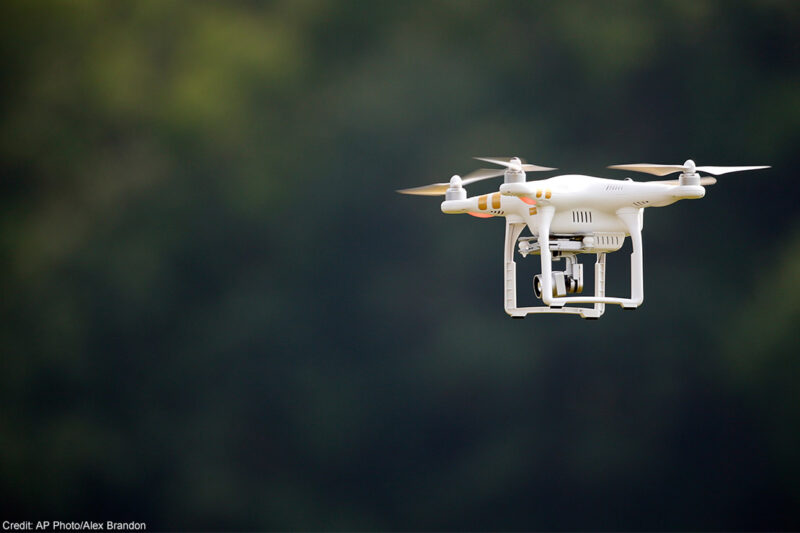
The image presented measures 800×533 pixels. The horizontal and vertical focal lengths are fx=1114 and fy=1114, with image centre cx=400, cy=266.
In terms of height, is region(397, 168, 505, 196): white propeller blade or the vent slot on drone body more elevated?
region(397, 168, 505, 196): white propeller blade

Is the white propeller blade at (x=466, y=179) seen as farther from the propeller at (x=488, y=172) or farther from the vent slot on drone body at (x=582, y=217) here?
the vent slot on drone body at (x=582, y=217)

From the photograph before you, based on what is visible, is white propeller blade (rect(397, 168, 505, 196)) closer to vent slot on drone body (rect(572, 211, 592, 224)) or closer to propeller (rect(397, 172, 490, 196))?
propeller (rect(397, 172, 490, 196))

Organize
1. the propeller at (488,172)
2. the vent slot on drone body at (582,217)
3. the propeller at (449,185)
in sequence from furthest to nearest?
the propeller at (449,185) < the vent slot on drone body at (582,217) < the propeller at (488,172)

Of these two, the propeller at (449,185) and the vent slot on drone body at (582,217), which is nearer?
the vent slot on drone body at (582,217)

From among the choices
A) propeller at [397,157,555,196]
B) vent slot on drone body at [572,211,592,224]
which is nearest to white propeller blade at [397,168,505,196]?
propeller at [397,157,555,196]

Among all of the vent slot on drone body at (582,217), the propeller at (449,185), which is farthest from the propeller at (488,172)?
the vent slot on drone body at (582,217)

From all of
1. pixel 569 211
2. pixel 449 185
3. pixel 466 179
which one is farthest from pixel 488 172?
pixel 569 211

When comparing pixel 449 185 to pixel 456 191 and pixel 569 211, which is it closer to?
pixel 456 191

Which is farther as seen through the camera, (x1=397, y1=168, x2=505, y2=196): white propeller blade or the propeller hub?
the propeller hub
